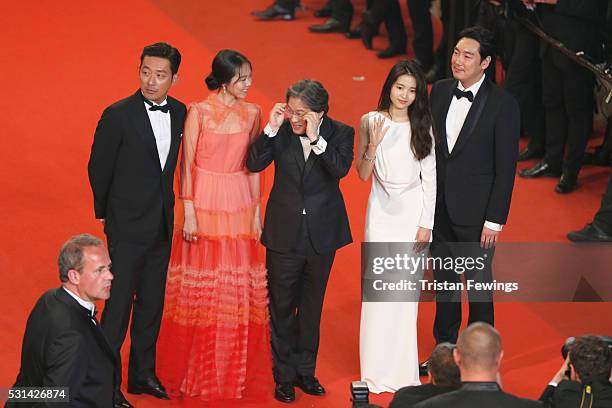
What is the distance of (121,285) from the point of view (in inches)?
214

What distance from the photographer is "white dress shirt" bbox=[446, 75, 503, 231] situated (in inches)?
226

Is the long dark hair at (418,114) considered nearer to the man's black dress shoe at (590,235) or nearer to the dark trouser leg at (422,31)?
the man's black dress shoe at (590,235)

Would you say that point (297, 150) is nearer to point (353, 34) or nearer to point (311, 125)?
point (311, 125)

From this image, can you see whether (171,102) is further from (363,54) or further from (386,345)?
(363,54)

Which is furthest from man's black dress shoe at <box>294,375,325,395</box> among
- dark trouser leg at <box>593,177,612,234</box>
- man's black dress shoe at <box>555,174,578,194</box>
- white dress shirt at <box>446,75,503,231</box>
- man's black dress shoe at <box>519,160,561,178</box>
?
man's black dress shoe at <box>519,160,561,178</box>

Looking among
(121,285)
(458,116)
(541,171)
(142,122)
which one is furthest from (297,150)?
(541,171)

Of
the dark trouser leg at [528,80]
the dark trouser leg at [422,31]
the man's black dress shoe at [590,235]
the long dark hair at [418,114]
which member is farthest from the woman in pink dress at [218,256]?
the dark trouser leg at [422,31]

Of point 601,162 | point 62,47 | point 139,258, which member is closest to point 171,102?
point 139,258

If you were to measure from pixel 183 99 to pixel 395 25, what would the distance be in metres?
2.33

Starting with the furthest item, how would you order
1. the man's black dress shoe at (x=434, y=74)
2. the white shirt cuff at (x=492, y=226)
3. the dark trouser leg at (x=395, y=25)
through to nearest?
the dark trouser leg at (x=395, y=25) < the man's black dress shoe at (x=434, y=74) < the white shirt cuff at (x=492, y=226)

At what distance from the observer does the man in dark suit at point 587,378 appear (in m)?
4.25

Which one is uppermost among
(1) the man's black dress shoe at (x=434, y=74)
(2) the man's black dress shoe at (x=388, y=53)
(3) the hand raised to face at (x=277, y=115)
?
(2) the man's black dress shoe at (x=388, y=53)

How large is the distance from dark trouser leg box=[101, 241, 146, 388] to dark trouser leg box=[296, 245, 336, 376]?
81cm

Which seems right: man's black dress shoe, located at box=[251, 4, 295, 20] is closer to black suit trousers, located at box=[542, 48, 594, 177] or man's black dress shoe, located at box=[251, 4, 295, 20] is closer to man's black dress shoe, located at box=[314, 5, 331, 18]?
man's black dress shoe, located at box=[314, 5, 331, 18]
